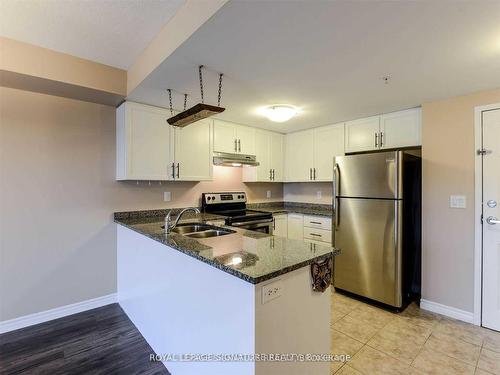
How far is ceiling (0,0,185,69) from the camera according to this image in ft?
5.32

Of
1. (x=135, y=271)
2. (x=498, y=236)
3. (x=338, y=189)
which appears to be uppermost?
(x=338, y=189)

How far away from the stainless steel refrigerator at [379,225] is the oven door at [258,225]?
0.90 metres

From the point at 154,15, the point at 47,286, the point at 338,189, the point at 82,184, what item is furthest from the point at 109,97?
the point at 338,189

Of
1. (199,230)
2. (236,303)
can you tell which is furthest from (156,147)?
(236,303)

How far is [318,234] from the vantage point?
142 inches

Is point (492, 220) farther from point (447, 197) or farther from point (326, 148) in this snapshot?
point (326, 148)

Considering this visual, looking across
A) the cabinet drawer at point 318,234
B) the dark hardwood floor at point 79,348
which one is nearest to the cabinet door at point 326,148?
the cabinet drawer at point 318,234

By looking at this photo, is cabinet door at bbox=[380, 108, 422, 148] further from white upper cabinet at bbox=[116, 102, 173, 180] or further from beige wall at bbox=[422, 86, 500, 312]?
white upper cabinet at bbox=[116, 102, 173, 180]

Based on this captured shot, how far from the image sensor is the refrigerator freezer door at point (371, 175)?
2.61 meters

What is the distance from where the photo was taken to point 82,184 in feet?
8.95

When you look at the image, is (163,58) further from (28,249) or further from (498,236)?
(498,236)

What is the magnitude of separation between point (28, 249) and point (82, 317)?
Result: 862mm

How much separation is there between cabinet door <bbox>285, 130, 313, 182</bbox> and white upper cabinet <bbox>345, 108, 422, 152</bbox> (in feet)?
2.09

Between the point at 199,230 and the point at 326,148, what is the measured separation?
2.30m
